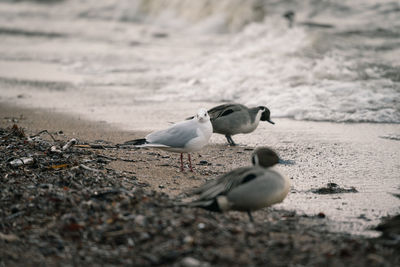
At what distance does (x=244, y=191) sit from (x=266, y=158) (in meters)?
0.75

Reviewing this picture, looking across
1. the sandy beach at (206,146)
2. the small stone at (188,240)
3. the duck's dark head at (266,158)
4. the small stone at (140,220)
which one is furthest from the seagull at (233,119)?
the small stone at (188,240)

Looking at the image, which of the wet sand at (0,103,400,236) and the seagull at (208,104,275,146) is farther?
the seagull at (208,104,275,146)

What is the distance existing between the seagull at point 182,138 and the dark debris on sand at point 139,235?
113 cm

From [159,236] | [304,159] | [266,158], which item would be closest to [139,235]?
[159,236]

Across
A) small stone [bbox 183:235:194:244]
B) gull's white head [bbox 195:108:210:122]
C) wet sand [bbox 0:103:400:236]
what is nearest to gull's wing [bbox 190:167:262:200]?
wet sand [bbox 0:103:400:236]

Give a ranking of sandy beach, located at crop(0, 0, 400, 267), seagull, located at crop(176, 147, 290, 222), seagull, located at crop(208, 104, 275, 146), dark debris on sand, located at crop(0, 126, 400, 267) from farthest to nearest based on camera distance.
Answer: seagull, located at crop(208, 104, 275, 146), seagull, located at crop(176, 147, 290, 222), sandy beach, located at crop(0, 0, 400, 267), dark debris on sand, located at crop(0, 126, 400, 267)

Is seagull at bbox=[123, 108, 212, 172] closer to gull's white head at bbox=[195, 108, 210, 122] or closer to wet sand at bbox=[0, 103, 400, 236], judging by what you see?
gull's white head at bbox=[195, 108, 210, 122]

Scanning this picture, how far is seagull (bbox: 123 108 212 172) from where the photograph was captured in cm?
638

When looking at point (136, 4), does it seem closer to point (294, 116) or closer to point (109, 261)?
point (294, 116)

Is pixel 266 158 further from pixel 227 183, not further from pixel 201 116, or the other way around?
pixel 201 116

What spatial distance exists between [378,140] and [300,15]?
564 inches

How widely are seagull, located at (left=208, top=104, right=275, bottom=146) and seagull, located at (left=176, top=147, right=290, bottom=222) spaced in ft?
10.0

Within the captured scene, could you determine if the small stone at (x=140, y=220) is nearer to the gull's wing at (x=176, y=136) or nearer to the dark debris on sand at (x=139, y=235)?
the dark debris on sand at (x=139, y=235)

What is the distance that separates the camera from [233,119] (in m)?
8.00
